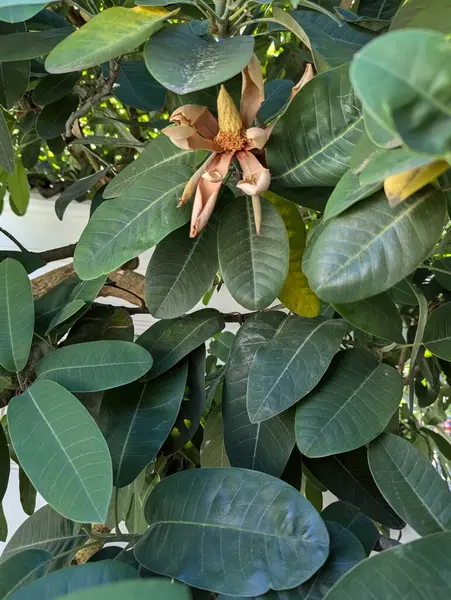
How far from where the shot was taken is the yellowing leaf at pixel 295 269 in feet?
1.50

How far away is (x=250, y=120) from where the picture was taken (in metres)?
0.40

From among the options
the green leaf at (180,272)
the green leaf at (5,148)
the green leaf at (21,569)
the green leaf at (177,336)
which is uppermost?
the green leaf at (5,148)

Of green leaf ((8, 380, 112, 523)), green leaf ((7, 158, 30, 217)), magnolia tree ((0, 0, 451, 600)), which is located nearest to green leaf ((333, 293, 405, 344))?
magnolia tree ((0, 0, 451, 600))

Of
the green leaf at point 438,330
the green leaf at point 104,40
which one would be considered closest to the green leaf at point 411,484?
the green leaf at point 438,330

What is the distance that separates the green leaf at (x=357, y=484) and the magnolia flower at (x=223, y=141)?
10.3 inches

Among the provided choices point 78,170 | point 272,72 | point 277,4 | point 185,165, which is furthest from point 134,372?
point 78,170

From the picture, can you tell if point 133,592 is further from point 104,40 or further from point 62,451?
point 104,40

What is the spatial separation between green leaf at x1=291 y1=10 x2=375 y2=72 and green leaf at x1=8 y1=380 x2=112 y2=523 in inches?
12.7

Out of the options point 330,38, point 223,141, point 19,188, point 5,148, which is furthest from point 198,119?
point 19,188

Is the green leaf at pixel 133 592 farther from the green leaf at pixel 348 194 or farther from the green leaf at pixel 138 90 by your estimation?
the green leaf at pixel 138 90

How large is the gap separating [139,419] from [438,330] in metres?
0.30

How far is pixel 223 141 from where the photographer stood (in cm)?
40

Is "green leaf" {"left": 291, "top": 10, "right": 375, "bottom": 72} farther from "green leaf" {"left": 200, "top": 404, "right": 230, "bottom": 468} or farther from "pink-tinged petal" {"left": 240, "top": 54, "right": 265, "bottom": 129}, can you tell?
"green leaf" {"left": 200, "top": 404, "right": 230, "bottom": 468}

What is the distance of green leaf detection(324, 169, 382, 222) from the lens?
1.01ft
